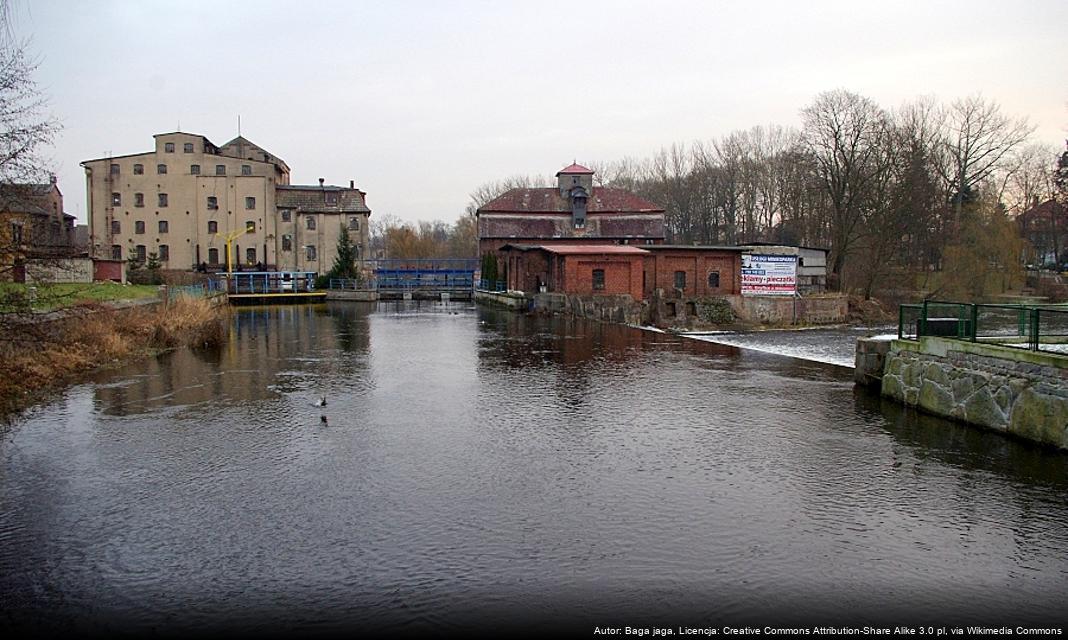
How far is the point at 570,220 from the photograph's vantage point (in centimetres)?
5691

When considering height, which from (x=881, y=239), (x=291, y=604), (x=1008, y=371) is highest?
(x=881, y=239)

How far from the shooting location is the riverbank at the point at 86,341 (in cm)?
1386

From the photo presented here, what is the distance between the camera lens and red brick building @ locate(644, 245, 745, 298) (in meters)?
40.6

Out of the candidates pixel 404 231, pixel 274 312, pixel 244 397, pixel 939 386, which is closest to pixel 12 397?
pixel 244 397

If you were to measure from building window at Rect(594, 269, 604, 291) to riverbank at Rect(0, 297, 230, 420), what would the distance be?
17.9 metres

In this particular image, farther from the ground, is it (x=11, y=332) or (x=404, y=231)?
(x=404, y=231)

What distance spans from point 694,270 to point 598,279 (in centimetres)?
558

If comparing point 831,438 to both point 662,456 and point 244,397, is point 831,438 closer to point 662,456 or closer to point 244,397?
point 662,456

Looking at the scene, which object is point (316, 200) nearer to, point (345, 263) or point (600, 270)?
point (345, 263)

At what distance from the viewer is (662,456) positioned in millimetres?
10547

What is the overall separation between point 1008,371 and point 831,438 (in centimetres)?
287

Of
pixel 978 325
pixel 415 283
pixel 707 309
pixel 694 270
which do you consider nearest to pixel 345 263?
pixel 415 283

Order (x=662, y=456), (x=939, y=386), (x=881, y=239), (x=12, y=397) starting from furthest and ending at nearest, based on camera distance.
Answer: (x=881, y=239)
(x=12, y=397)
(x=939, y=386)
(x=662, y=456)

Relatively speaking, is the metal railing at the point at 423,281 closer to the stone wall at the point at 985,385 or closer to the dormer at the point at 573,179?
the dormer at the point at 573,179
